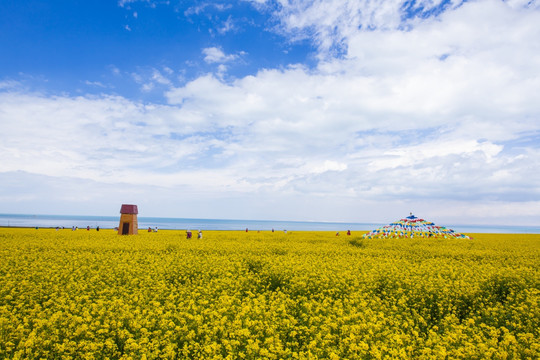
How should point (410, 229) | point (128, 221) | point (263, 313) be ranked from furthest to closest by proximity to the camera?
point (128, 221), point (410, 229), point (263, 313)

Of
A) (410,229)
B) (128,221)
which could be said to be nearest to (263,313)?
(410,229)

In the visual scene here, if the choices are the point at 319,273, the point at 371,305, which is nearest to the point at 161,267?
the point at 319,273

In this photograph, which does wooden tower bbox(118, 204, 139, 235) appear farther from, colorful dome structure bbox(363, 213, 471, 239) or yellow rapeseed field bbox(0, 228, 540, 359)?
colorful dome structure bbox(363, 213, 471, 239)

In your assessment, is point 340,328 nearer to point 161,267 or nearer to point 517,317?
point 517,317

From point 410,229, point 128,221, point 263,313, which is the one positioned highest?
point 128,221

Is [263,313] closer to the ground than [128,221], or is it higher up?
closer to the ground

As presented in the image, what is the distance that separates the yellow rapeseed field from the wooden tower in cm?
2776

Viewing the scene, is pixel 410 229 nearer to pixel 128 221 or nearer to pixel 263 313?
pixel 128 221

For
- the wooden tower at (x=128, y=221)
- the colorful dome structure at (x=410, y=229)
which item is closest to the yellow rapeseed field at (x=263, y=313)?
the colorful dome structure at (x=410, y=229)

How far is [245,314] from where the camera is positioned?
927 centimetres

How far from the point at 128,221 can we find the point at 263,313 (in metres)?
44.5

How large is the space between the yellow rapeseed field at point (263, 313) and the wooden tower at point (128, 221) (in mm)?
27762

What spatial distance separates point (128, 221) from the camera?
1907 inches

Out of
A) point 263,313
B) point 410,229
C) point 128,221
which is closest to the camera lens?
point 263,313
